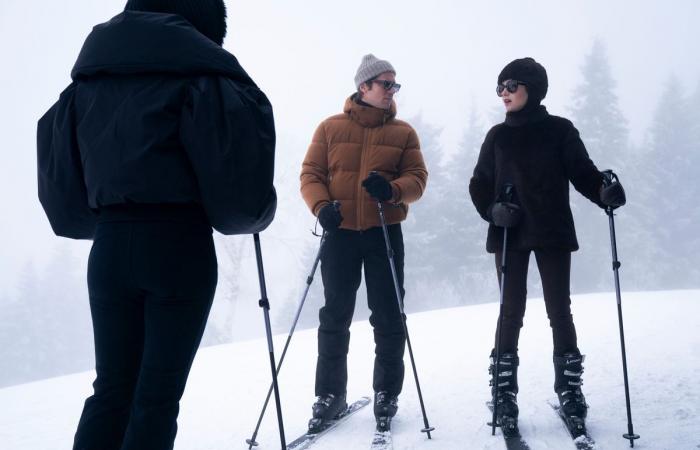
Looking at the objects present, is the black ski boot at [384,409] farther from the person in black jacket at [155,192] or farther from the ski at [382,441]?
the person in black jacket at [155,192]

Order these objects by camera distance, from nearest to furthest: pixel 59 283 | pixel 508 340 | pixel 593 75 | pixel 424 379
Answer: pixel 508 340, pixel 424 379, pixel 593 75, pixel 59 283

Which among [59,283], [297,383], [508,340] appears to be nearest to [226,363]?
[297,383]

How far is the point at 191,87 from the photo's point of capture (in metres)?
2.00

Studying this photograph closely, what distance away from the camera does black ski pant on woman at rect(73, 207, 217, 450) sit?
1934 mm

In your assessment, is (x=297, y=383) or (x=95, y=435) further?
(x=297, y=383)

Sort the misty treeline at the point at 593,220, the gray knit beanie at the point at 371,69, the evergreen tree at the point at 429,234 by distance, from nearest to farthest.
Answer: the gray knit beanie at the point at 371,69, the evergreen tree at the point at 429,234, the misty treeline at the point at 593,220

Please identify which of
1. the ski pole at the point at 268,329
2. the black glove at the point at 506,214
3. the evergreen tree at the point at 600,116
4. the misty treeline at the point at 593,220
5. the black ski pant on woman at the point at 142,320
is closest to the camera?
the black ski pant on woman at the point at 142,320

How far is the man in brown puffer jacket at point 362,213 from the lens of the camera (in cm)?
420

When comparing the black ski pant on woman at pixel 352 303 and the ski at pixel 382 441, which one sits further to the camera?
the black ski pant on woman at pixel 352 303

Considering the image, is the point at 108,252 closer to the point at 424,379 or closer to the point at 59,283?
the point at 424,379

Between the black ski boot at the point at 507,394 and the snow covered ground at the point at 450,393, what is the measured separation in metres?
0.11

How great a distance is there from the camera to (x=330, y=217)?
3.99 m

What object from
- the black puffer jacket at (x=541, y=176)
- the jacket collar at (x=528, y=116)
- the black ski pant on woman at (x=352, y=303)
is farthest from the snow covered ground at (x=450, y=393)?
the jacket collar at (x=528, y=116)

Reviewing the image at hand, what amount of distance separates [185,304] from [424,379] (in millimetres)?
4024
